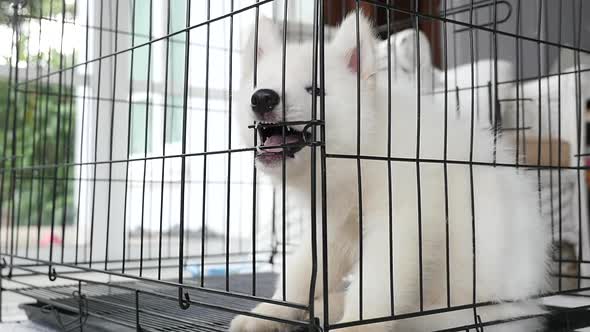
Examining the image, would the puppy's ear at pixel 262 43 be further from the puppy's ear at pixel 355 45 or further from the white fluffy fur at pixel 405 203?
the puppy's ear at pixel 355 45

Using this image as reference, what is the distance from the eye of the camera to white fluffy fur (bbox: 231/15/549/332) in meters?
1.31

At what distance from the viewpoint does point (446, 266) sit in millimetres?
1327

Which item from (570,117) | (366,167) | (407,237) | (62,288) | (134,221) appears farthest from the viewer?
(134,221)

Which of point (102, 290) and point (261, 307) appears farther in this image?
point (102, 290)

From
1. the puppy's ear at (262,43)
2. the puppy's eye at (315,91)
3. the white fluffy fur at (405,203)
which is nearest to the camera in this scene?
the puppy's eye at (315,91)

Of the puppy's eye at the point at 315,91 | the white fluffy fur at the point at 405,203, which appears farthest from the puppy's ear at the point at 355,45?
the puppy's eye at the point at 315,91

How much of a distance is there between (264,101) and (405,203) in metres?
0.40

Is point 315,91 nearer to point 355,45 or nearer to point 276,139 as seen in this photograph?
point 276,139

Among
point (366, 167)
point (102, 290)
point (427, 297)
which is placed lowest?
point (102, 290)

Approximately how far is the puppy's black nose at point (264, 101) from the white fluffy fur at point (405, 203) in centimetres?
5

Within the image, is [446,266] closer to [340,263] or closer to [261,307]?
[340,263]

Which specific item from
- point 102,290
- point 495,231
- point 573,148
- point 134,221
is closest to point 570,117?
point 573,148

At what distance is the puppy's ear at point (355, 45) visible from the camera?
1354 mm

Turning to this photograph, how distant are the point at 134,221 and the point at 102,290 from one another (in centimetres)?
145
